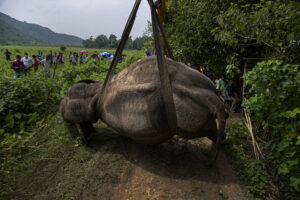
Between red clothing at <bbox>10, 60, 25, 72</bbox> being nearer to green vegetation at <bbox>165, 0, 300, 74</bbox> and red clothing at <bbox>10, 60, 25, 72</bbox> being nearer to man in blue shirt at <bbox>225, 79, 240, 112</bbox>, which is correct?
green vegetation at <bbox>165, 0, 300, 74</bbox>

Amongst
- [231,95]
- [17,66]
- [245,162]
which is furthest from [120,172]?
[17,66]

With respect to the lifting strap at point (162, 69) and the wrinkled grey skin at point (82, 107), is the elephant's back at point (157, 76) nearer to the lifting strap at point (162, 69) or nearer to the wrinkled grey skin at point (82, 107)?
the lifting strap at point (162, 69)

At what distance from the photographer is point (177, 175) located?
9.70ft

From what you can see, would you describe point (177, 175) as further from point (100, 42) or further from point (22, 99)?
point (100, 42)

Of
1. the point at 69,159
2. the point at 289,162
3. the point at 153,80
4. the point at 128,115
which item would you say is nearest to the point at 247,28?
the point at 153,80

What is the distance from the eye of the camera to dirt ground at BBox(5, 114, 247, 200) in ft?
8.60

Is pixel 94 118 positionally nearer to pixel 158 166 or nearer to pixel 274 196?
pixel 158 166

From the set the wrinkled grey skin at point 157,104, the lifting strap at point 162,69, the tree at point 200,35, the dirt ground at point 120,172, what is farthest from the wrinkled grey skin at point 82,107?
the tree at point 200,35

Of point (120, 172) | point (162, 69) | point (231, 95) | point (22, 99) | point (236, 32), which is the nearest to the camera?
point (162, 69)

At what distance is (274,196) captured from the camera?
242 centimetres

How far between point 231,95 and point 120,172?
15.8ft

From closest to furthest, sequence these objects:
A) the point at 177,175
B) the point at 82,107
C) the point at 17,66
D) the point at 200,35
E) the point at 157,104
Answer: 1. the point at 157,104
2. the point at 177,175
3. the point at 82,107
4. the point at 200,35
5. the point at 17,66

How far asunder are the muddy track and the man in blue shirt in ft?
9.09

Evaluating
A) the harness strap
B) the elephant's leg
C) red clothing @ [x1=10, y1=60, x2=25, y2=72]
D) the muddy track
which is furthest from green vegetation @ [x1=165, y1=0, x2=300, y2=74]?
red clothing @ [x1=10, y1=60, x2=25, y2=72]
